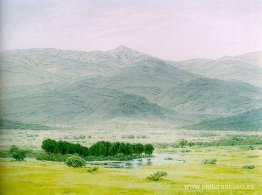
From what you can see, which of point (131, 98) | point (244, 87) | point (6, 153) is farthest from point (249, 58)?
point (6, 153)

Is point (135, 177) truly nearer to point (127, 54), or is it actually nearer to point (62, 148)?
point (62, 148)

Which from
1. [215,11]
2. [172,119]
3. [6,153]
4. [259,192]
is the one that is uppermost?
[215,11]

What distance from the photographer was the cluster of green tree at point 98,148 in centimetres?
537

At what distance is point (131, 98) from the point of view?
18.2ft

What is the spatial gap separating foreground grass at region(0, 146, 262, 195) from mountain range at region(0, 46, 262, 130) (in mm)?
335

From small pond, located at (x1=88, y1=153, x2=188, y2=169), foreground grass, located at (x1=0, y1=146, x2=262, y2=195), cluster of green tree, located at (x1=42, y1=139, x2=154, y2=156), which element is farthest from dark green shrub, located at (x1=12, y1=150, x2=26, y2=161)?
small pond, located at (x1=88, y1=153, x2=188, y2=169)

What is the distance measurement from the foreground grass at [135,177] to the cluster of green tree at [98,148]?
15cm

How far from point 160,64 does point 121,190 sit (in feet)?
4.24

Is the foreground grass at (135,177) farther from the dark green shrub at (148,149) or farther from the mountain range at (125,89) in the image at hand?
the mountain range at (125,89)

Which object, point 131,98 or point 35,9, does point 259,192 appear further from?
point 35,9

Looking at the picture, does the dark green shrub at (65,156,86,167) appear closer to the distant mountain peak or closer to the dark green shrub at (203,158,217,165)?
the distant mountain peak

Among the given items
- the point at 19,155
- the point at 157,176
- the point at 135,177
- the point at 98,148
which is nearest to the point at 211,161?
the point at 157,176

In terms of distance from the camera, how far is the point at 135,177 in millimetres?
5297

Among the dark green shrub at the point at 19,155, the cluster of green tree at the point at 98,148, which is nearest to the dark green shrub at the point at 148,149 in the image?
the cluster of green tree at the point at 98,148
